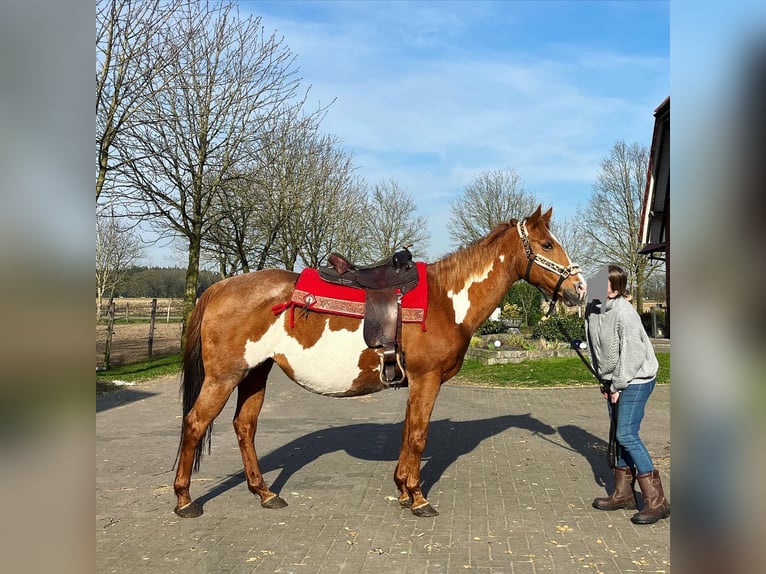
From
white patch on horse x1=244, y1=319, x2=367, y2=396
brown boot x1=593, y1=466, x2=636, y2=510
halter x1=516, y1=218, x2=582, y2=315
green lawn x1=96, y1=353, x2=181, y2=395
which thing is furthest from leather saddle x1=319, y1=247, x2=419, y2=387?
green lawn x1=96, y1=353, x2=181, y2=395

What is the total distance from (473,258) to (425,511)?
84.8 inches

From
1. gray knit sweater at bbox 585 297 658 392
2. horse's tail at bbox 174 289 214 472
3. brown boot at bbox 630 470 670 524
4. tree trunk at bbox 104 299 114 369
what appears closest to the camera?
brown boot at bbox 630 470 670 524

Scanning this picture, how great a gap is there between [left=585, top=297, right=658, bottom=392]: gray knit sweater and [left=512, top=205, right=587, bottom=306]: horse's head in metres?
0.27

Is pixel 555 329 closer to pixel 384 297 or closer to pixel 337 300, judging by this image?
pixel 384 297

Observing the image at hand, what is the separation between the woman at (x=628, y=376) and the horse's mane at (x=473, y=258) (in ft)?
3.18

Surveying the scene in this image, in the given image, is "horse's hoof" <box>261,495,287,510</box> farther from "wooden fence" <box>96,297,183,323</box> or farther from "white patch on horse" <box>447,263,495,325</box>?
"wooden fence" <box>96,297,183,323</box>

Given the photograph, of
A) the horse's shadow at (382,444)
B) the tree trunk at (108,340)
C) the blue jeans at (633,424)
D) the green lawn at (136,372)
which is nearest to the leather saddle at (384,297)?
the horse's shadow at (382,444)

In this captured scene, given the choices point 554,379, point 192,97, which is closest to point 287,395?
point 554,379

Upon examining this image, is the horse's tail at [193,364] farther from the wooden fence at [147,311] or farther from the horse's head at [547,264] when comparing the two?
the wooden fence at [147,311]

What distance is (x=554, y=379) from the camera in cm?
1336

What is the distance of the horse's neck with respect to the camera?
17.0ft

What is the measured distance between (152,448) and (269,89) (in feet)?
33.0
